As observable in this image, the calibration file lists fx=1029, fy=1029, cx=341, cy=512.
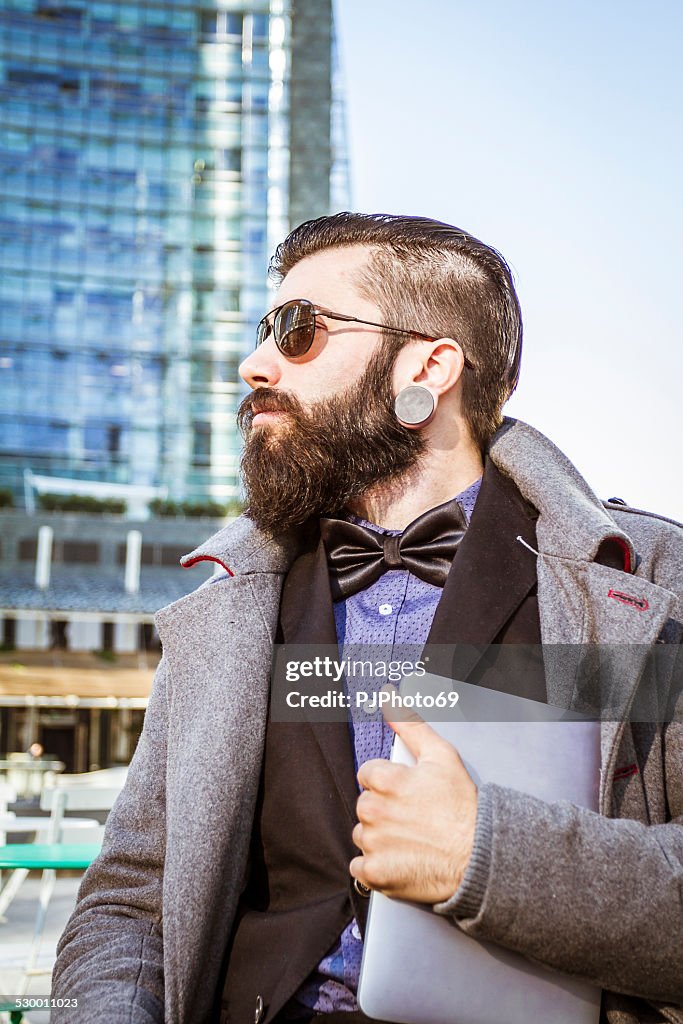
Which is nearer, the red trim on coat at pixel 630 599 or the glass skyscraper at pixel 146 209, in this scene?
the red trim on coat at pixel 630 599

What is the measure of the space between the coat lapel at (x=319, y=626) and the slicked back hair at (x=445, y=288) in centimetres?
49

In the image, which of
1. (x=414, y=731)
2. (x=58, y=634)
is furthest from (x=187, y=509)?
(x=414, y=731)

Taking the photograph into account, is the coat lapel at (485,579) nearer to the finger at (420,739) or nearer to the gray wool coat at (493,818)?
the gray wool coat at (493,818)

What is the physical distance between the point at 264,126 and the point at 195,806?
4550 cm

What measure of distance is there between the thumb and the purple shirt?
1.17 ft

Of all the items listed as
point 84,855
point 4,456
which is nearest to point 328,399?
point 84,855

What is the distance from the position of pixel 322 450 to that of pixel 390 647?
460mm

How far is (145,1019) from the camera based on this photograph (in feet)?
5.38

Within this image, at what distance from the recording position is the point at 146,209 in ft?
144

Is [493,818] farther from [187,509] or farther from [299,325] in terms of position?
[187,509]

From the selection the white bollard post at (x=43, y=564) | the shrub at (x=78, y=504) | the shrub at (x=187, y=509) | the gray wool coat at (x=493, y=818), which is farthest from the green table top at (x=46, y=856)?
the shrub at (x=187, y=509)

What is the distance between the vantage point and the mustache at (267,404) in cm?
217

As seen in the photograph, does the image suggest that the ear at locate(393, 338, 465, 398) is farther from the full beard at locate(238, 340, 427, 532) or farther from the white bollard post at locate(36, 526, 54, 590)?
the white bollard post at locate(36, 526, 54, 590)

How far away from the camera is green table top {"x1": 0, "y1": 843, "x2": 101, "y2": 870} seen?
412cm
